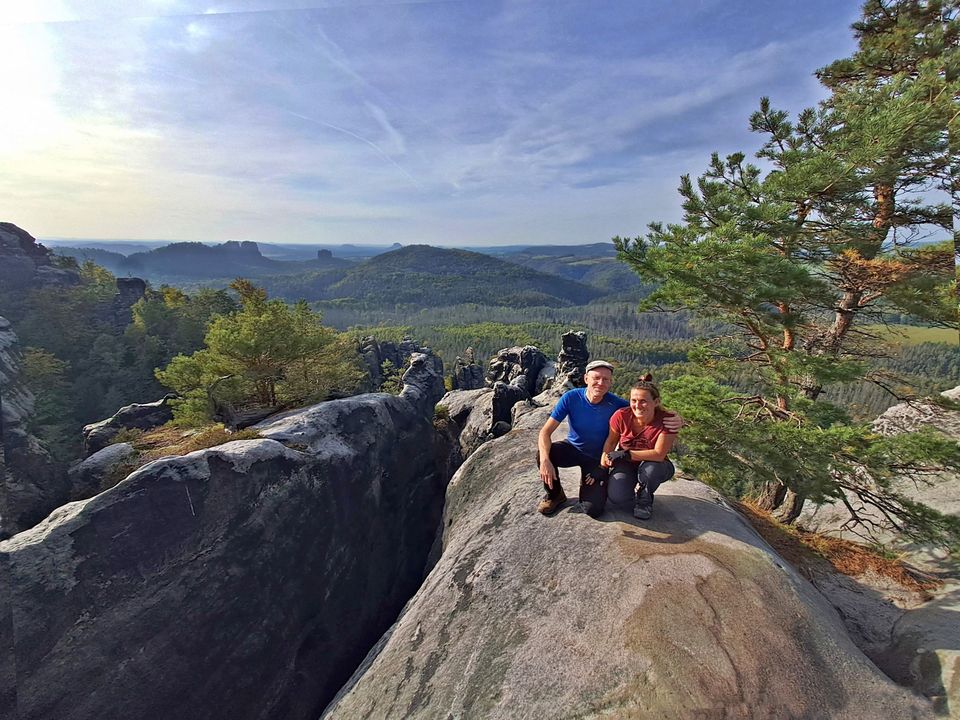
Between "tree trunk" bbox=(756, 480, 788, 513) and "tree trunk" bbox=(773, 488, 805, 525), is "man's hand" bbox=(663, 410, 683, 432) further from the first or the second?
"tree trunk" bbox=(756, 480, 788, 513)

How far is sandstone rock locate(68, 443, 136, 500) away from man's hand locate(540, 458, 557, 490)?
41.7ft

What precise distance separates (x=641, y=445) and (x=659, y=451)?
0.32 meters

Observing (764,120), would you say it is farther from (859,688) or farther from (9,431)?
(9,431)

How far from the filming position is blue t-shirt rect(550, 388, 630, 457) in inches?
277

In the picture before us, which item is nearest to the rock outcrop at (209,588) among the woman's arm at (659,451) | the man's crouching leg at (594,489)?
the man's crouching leg at (594,489)

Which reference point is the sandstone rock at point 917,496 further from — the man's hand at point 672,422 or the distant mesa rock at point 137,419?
the distant mesa rock at point 137,419

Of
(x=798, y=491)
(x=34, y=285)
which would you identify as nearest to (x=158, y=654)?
(x=798, y=491)

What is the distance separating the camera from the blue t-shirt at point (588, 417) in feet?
23.1

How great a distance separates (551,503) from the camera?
8016mm

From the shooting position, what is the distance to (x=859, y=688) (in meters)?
4.97

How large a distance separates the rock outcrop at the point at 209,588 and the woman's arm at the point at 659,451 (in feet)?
28.6

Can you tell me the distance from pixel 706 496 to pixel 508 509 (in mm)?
4435

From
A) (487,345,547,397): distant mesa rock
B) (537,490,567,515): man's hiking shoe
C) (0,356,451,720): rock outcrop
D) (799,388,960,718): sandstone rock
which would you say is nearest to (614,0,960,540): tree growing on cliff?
(799,388,960,718): sandstone rock

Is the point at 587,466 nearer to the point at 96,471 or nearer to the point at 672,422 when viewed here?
the point at 672,422
